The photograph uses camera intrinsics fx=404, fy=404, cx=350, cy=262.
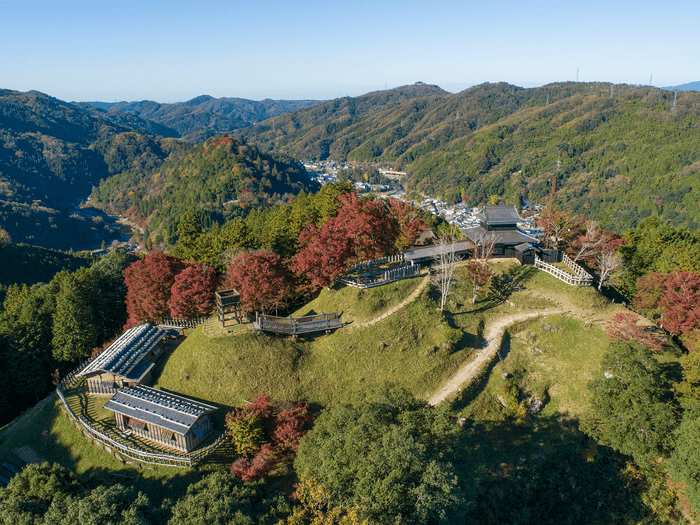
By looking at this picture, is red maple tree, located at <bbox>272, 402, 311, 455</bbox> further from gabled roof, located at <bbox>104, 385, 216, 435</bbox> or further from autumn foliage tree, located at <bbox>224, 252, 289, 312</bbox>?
autumn foliage tree, located at <bbox>224, 252, 289, 312</bbox>

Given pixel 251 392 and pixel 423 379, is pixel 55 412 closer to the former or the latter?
pixel 251 392

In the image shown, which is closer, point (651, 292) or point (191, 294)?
point (191, 294)

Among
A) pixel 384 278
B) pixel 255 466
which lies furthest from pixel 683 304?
pixel 255 466

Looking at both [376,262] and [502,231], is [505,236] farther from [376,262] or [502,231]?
[376,262]

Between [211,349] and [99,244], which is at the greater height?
[211,349]

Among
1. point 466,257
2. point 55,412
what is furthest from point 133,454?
point 466,257
